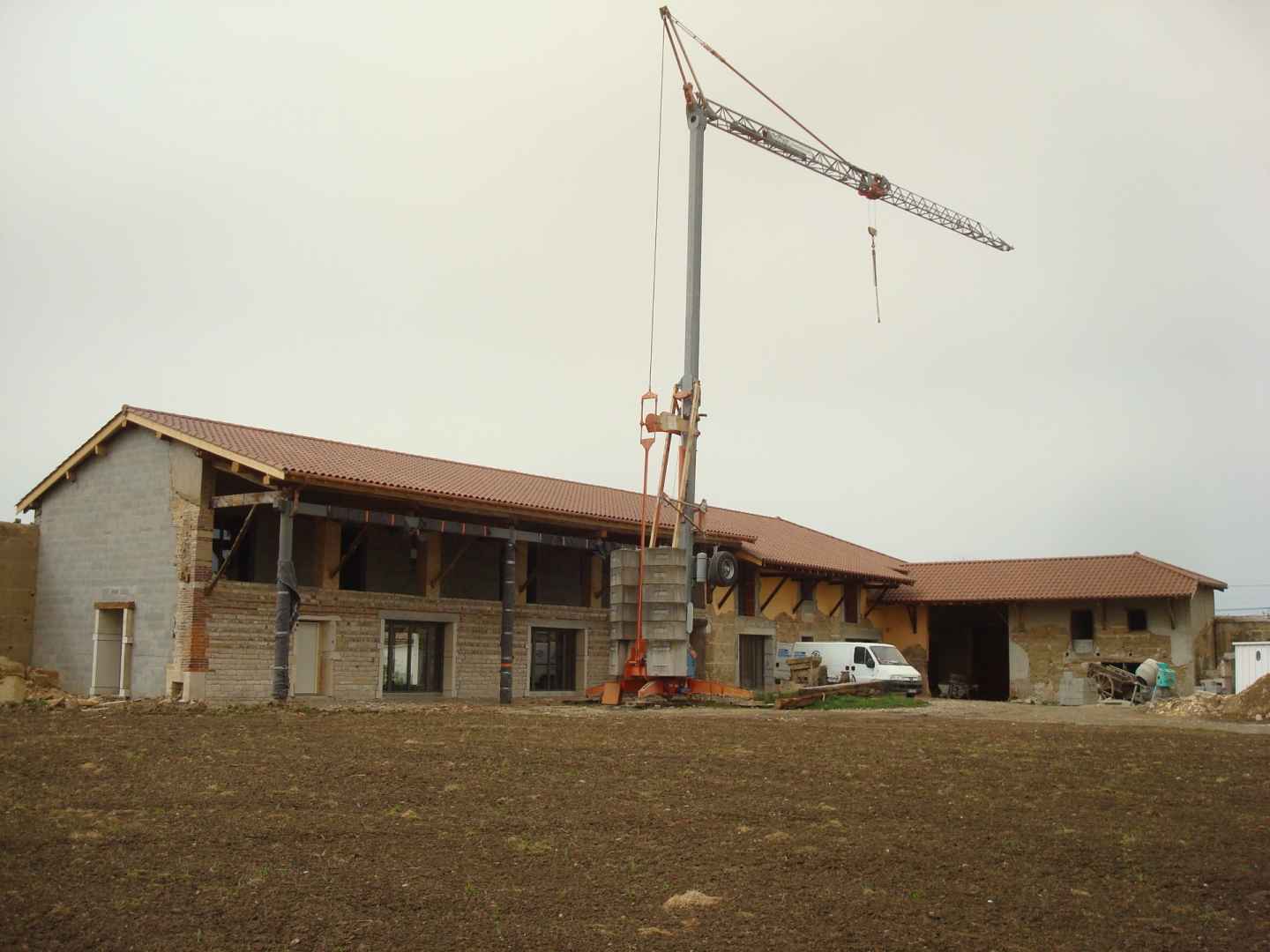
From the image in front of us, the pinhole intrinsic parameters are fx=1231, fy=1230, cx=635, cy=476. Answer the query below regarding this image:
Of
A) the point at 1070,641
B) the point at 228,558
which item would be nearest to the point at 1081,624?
the point at 1070,641

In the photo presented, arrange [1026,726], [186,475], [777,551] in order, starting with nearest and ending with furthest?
[1026,726]
[186,475]
[777,551]

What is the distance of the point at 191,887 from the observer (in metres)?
7.46

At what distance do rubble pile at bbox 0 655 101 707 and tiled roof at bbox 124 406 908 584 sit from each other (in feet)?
15.9

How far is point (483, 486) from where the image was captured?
27.2m

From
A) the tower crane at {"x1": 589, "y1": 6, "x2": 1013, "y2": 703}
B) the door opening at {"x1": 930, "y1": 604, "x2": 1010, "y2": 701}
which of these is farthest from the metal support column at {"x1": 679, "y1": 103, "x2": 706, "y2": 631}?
the door opening at {"x1": 930, "y1": 604, "x2": 1010, "y2": 701}

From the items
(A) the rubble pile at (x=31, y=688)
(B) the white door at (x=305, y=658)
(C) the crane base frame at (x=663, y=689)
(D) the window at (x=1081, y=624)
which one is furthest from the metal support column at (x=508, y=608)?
(D) the window at (x=1081, y=624)

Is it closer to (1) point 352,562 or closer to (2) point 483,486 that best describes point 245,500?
(1) point 352,562

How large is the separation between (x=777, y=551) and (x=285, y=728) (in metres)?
21.1

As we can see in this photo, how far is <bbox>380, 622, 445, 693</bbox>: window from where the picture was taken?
82.4ft

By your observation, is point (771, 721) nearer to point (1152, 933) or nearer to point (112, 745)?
point (112, 745)

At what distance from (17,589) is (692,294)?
54.6 ft

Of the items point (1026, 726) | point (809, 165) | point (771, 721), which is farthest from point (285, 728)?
point (809, 165)

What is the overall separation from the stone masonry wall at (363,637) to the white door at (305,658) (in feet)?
0.87

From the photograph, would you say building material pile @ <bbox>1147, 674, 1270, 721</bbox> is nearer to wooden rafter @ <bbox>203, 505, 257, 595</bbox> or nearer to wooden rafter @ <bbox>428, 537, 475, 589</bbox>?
wooden rafter @ <bbox>428, 537, 475, 589</bbox>
